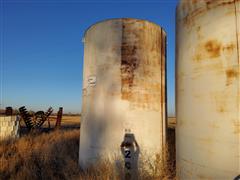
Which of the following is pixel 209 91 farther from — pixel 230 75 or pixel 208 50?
pixel 208 50

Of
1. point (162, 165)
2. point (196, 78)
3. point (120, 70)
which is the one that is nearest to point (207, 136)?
point (196, 78)

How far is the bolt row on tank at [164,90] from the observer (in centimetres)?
266

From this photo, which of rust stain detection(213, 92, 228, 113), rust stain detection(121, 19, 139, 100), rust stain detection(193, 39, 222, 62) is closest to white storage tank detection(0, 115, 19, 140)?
rust stain detection(121, 19, 139, 100)

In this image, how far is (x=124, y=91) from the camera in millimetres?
4660

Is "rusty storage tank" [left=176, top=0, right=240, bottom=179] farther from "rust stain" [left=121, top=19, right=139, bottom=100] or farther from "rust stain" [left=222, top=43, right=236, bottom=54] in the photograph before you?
"rust stain" [left=121, top=19, right=139, bottom=100]

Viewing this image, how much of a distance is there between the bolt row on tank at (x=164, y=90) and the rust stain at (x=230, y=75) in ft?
0.03

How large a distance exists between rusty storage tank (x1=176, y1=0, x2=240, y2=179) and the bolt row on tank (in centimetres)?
1

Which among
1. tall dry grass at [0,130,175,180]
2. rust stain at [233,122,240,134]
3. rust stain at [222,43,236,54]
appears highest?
rust stain at [222,43,236,54]

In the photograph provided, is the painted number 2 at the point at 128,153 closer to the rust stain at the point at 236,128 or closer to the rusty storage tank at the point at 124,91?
the rusty storage tank at the point at 124,91

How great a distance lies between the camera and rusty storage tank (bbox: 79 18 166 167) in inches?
183

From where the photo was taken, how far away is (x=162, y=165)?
14.3ft

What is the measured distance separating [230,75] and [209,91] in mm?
316

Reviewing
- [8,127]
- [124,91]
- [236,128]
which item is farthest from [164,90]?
[8,127]

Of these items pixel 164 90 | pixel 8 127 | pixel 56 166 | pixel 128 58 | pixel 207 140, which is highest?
pixel 128 58
